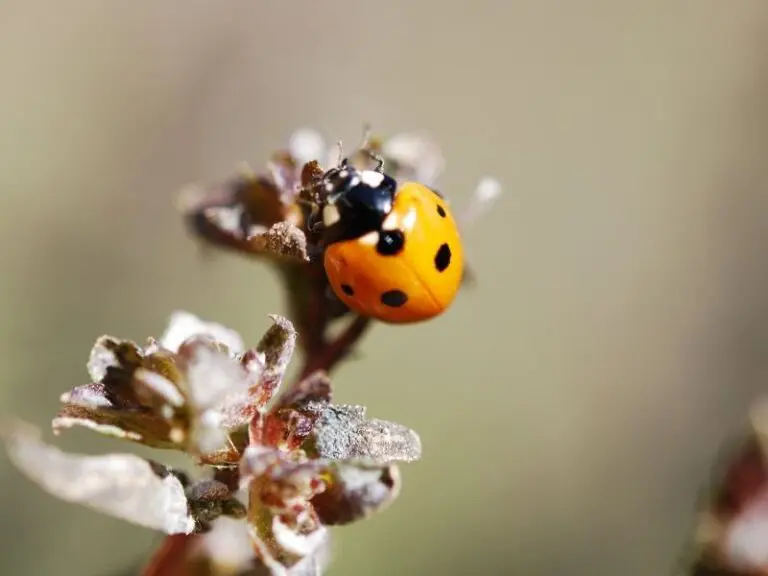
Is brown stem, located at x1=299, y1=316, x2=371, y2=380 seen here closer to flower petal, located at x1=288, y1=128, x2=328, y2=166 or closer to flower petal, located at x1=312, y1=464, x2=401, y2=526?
flower petal, located at x1=288, y1=128, x2=328, y2=166

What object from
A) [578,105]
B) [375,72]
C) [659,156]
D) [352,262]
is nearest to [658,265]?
[659,156]

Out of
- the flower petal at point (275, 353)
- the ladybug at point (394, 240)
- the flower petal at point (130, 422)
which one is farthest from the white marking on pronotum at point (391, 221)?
the flower petal at point (130, 422)

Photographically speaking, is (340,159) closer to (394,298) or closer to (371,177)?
(371,177)

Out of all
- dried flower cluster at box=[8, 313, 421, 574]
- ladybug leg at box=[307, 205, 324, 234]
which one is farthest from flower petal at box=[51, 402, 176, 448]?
ladybug leg at box=[307, 205, 324, 234]

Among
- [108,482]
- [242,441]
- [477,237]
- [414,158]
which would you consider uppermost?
[477,237]

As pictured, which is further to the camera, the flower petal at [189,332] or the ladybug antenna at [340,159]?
the ladybug antenna at [340,159]

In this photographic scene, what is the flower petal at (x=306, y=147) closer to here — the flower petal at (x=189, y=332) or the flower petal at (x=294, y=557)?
the flower petal at (x=189, y=332)

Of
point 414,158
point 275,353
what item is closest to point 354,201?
point 414,158
